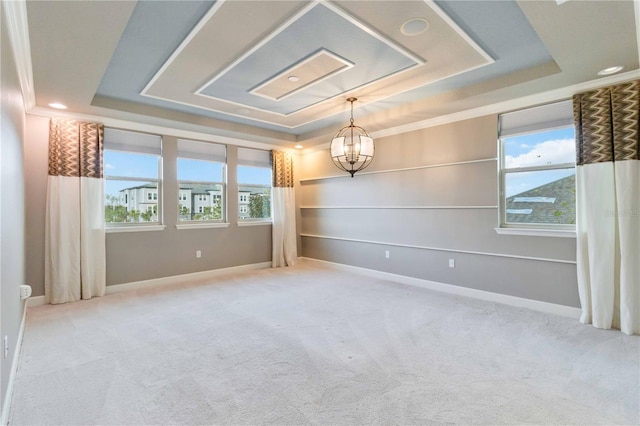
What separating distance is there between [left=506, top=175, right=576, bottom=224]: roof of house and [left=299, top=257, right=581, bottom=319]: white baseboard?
1.01 metres

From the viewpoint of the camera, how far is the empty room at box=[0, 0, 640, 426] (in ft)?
6.82

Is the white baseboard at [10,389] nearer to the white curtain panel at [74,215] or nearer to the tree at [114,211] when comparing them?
the white curtain panel at [74,215]

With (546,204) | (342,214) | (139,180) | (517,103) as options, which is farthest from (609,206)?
(139,180)

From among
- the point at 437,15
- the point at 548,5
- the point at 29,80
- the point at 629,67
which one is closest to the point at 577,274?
the point at 629,67

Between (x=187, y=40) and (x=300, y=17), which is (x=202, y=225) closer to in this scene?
(x=187, y=40)

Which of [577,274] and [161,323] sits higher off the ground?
[577,274]

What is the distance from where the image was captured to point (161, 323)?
3.34m

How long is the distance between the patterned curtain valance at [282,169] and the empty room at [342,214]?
549mm

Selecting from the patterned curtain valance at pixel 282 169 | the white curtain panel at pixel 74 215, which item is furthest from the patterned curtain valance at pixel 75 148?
the patterned curtain valance at pixel 282 169

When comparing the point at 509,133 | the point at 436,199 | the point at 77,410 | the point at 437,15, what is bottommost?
the point at 77,410

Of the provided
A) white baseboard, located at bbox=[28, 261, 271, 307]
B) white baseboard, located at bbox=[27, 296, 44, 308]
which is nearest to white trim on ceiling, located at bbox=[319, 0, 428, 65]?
white baseboard, located at bbox=[28, 261, 271, 307]

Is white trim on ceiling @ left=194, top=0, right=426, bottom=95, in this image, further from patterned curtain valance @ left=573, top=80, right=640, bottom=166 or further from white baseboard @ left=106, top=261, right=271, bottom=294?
white baseboard @ left=106, top=261, right=271, bottom=294

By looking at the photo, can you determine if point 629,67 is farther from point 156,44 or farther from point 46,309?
point 46,309

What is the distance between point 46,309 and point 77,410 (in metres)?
2.66
